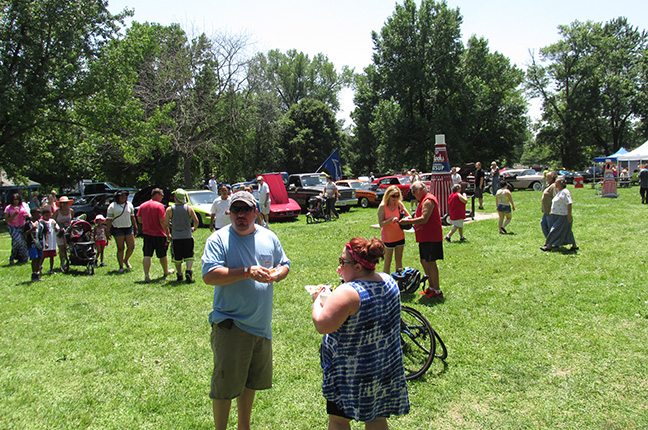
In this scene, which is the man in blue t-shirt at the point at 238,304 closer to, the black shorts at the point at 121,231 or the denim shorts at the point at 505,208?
the black shorts at the point at 121,231

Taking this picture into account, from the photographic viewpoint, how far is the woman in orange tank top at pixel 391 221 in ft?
22.7

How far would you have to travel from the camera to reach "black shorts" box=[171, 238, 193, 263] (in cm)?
826

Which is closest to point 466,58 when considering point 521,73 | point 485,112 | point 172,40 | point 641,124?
point 485,112

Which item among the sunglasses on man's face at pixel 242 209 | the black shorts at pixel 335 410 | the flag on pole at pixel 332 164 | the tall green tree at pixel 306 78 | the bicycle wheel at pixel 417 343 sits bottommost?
the bicycle wheel at pixel 417 343

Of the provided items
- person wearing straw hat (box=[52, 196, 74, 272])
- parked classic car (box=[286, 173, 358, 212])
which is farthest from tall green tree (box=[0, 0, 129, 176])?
person wearing straw hat (box=[52, 196, 74, 272])

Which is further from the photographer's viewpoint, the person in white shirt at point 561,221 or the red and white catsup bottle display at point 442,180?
the red and white catsup bottle display at point 442,180

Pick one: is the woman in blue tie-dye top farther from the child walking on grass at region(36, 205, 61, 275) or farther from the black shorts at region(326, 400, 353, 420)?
the child walking on grass at region(36, 205, 61, 275)

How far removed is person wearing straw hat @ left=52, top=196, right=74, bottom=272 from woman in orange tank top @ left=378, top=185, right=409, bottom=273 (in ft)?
24.9

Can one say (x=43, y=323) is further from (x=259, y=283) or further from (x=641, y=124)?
(x=641, y=124)

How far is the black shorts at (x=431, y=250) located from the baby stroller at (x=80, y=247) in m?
7.46

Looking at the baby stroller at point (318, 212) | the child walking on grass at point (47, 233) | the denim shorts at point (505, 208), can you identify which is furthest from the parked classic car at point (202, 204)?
the denim shorts at point (505, 208)

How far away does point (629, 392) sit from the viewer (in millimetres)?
3951

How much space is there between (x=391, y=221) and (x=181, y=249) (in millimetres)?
4061

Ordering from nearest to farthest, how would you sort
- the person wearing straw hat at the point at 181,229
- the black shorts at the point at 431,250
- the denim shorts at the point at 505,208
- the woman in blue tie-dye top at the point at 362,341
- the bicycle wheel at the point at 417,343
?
the woman in blue tie-dye top at the point at 362,341, the bicycle wheel at the point at 417,343, the black shorts at the point at 431,250, the person wearing straw hat at the point at 181,229, the denim shorts at the point at 505,208
